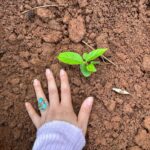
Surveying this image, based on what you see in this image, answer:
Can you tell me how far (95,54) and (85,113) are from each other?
35 cm

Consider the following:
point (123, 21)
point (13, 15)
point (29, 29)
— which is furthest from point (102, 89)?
point (13, 15)

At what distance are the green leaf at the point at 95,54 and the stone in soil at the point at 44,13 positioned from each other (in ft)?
1.20

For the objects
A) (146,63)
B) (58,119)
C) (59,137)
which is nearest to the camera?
(59,137)

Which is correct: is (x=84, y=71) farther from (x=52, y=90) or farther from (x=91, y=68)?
(x=52, y=90)

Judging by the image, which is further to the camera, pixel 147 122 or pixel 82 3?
pixel 82 3

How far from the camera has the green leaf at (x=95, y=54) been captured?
1.92 meters

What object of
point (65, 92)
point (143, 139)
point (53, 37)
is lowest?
point (143, 139)

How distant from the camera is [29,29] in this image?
2.08 metres

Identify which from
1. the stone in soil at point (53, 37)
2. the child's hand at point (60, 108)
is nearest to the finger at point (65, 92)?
the child's hand at point (60, 108)

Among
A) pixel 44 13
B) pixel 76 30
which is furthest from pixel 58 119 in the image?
pixel 44 13

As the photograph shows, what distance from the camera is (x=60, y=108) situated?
1.94m

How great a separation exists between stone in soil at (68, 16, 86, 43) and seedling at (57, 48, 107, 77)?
136mm

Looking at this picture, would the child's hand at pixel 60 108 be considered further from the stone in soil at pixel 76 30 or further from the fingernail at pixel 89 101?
the stone in soil at pixel 76 30

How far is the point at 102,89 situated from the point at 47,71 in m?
0.35
